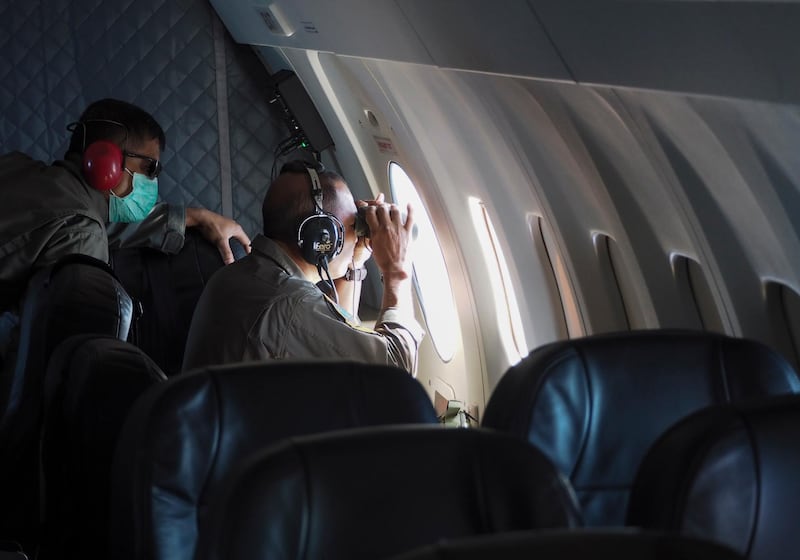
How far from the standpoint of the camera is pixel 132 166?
14.4ft

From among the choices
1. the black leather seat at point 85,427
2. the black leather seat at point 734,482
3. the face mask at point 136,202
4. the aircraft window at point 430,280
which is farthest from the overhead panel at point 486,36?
the aircraft window at point 430,280

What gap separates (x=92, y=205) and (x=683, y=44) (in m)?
2.64

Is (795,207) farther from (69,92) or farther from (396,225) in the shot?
(69,92)

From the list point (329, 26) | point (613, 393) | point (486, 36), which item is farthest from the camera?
point (329, 26)

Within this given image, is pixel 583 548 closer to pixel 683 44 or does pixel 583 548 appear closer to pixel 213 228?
pixel 683 44

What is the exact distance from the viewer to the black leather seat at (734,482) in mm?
1442

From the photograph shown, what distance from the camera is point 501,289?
440cm

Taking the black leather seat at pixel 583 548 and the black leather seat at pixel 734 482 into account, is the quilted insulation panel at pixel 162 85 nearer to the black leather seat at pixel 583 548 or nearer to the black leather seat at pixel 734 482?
the black leather seat at pixel 734 482

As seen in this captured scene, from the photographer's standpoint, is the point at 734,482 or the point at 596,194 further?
the point at 596,194

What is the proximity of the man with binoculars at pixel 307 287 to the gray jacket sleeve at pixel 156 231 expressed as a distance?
925mm

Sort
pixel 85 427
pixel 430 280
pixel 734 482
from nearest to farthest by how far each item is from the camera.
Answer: pixel 734 482, pixel 85 427, pixel 430 280

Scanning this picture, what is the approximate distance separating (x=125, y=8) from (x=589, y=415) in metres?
4.30

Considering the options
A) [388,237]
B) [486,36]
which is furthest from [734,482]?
[388,237]

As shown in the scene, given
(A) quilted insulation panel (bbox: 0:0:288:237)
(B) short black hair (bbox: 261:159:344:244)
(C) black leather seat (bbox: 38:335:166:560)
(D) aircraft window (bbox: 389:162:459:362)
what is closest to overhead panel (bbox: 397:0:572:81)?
(B) short black hair (bbox: 261:159:344:244)
